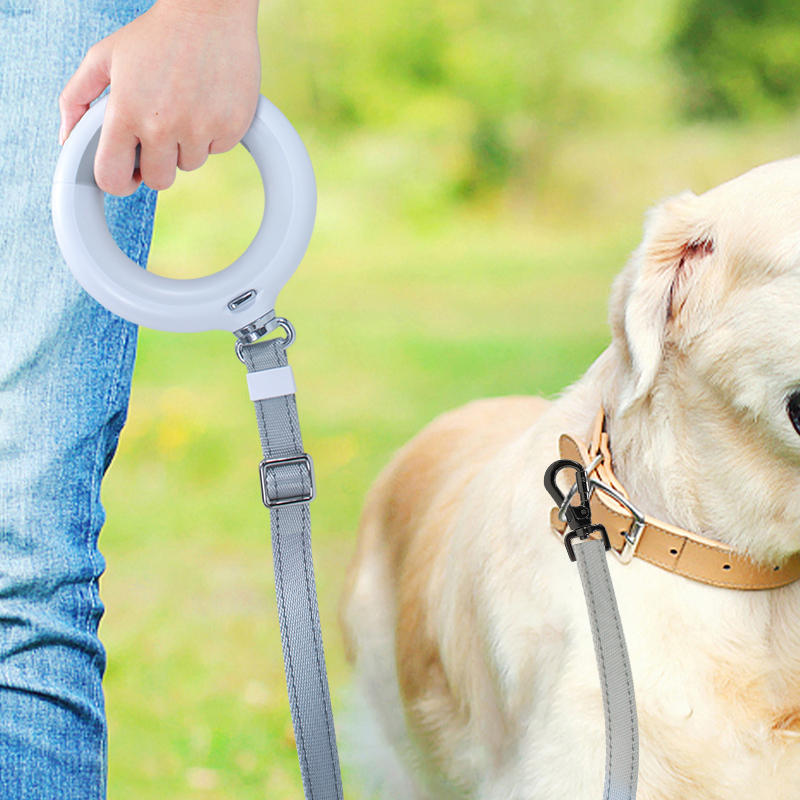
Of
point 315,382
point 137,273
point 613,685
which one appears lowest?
point 613,685

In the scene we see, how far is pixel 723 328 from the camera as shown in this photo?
1.44 metres

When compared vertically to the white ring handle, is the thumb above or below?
above

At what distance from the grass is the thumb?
96 cm

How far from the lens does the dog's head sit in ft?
4.58

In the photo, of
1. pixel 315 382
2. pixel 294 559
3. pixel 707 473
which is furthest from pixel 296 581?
pixel 315 382

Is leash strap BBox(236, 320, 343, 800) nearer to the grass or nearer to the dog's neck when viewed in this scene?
the dog's neck


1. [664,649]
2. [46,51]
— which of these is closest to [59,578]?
[46,51]

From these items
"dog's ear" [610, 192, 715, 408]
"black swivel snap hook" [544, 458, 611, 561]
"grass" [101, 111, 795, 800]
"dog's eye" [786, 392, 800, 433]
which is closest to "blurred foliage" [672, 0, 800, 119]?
"grass" [101, 111, 795, 800]

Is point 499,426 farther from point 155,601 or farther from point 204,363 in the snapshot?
point 204,363

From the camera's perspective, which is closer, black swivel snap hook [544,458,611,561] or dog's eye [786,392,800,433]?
black swivel snap hook [544,458,611,561]

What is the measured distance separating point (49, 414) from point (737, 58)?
10.1m

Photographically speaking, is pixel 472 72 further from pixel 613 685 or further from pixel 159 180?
pixel 613 685

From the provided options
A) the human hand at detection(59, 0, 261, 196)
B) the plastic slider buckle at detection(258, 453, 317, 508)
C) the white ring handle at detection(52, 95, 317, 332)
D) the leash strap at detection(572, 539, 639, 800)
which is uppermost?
the human hand at detection(59, 0, 261, 196)

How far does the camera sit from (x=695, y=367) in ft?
4.81
